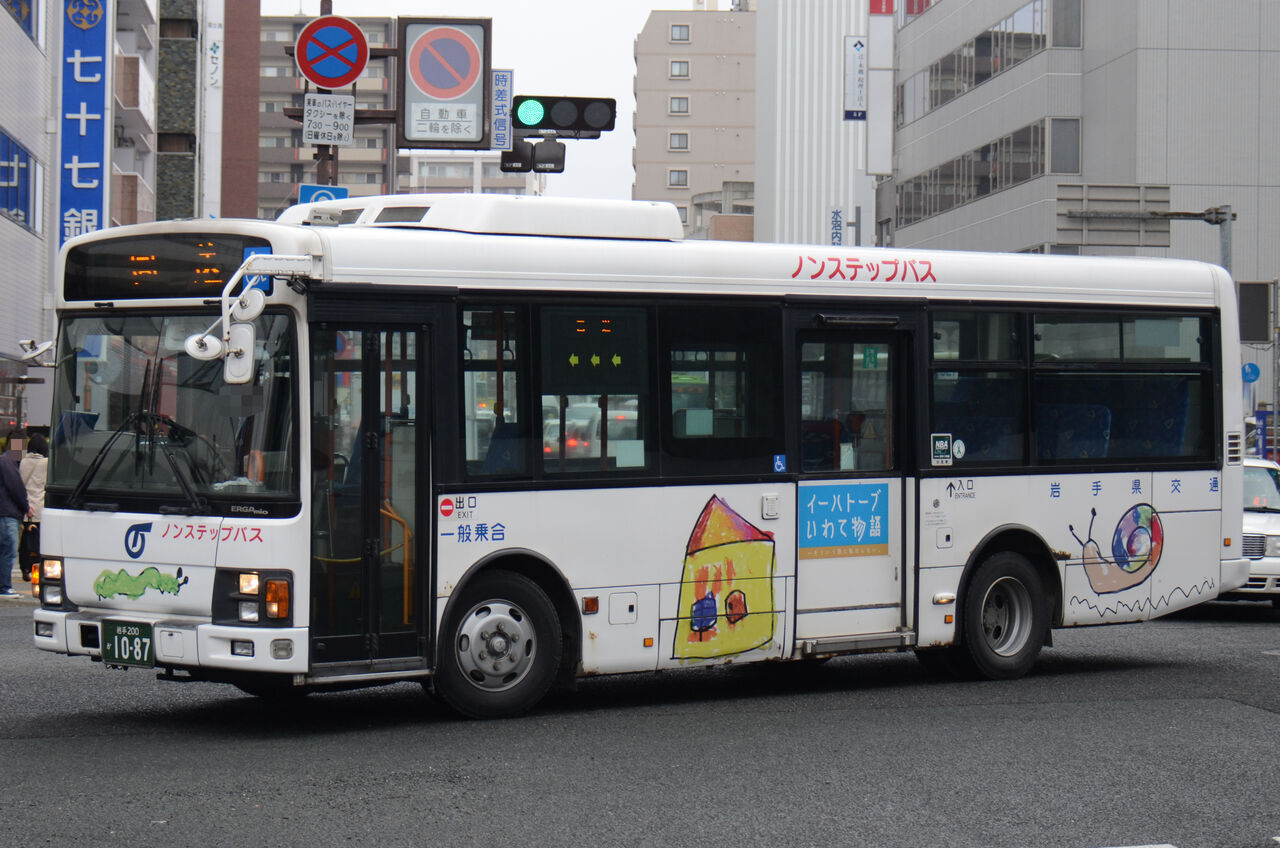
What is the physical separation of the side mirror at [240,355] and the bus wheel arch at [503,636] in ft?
6.04

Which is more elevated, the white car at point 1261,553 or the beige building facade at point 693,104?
the beige building facade at point 693,104

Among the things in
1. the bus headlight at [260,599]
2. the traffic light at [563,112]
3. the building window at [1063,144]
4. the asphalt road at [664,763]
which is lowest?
the asphalt road at [664,763]

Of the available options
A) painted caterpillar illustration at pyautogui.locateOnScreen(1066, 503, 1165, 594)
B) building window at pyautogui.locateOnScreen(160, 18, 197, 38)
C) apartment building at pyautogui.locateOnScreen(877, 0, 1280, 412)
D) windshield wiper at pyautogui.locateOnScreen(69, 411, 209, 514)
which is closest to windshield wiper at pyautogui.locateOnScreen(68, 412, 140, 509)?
windshield wiper at pyautogui.locateOnScreen(69, 411, 209, 514)

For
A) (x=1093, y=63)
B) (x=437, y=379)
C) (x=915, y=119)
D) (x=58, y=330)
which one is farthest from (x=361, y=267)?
(x=915, y=119)

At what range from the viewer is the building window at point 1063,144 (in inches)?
1821

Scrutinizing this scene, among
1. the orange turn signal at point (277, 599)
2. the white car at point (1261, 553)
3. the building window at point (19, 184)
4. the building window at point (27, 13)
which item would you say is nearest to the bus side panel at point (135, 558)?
the orange turn signal at point (277, 599)

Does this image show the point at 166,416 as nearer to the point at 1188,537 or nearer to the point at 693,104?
the point at 1188,537

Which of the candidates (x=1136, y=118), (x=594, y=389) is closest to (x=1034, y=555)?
(x=594, y=389)

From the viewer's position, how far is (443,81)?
61.0 ft

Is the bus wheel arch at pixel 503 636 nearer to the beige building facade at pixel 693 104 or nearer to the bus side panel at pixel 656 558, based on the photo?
the bus side panel at pixel 656 558

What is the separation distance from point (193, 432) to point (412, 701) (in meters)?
2.60

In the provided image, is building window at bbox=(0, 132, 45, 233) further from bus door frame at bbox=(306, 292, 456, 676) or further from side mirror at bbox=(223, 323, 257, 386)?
side mirror at bbox=(223, 323, 257, 386)

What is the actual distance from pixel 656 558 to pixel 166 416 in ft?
9.87

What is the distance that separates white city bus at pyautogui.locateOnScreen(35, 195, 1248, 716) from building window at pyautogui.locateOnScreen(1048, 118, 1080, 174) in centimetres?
3533
